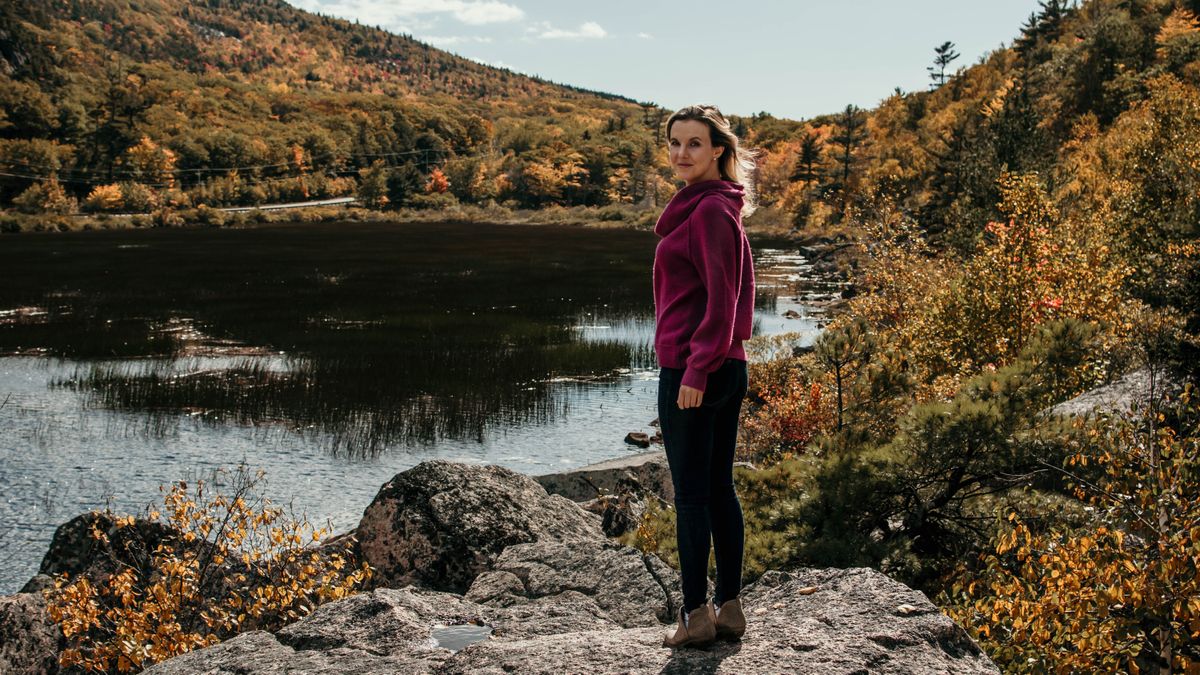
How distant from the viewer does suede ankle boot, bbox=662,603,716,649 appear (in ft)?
19.6

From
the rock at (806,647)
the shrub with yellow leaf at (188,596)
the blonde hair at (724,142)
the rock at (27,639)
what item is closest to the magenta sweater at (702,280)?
the blonde hair at (724,142)

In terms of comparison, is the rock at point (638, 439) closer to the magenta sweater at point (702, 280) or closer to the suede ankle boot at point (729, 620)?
the suede ankle boot at point (729, 620)

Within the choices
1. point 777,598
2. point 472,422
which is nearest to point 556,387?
point 472,422

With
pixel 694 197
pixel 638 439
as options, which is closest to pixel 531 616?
pixel 694 197

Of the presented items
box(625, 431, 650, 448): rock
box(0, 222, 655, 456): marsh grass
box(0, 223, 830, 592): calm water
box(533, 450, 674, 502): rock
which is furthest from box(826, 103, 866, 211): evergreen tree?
box(533, 450, 674, 502): rock

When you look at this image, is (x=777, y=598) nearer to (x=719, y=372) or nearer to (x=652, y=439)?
(x=719, y=372)

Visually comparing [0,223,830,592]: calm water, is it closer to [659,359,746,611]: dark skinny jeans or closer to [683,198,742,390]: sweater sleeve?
[659,359,746,611]: dark skinny jeans

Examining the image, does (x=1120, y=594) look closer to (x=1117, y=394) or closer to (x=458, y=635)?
(x=458, y=635)

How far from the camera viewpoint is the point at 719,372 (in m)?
5.84

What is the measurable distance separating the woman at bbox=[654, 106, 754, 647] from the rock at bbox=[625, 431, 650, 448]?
22.3 m

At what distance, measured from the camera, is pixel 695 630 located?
19.6 feet

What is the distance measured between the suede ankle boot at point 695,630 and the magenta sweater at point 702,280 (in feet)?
4.72

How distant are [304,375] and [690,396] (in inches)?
1256

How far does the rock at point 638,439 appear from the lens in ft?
93.5
